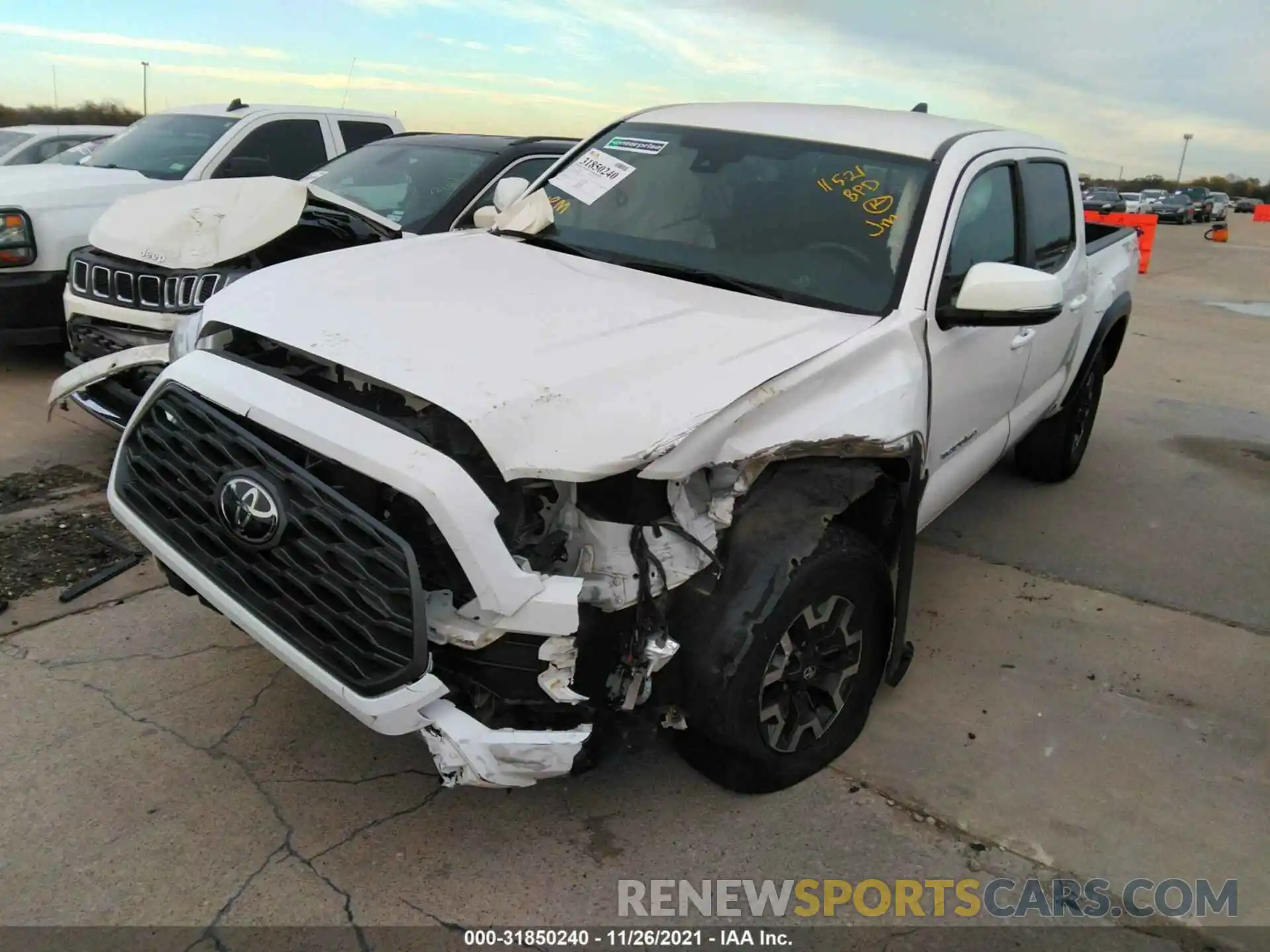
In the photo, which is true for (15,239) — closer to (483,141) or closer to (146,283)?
(146,283)

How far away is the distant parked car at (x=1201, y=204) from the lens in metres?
44.3

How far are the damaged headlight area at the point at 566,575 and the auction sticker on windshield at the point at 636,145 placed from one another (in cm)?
183

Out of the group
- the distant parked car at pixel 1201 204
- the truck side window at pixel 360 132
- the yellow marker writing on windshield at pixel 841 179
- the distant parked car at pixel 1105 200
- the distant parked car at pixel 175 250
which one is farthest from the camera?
the distant parked car at pixel 1201 204

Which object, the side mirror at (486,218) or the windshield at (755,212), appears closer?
the windshield at (755,212)

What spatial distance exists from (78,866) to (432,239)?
7.47ft

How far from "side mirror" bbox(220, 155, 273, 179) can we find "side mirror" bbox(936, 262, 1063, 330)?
5.41 m

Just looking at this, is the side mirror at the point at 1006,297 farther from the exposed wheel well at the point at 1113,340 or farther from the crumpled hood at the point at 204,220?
the crumpled hood at the point at 204,220

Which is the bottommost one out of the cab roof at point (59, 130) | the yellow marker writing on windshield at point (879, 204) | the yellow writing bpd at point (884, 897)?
the yellow writing bpd at point (884, 897)

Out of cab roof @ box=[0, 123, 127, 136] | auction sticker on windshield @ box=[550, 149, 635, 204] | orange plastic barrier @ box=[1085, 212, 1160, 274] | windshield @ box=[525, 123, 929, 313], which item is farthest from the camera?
orange plastic barrier @ box=[1085, 212, 1160, 274]

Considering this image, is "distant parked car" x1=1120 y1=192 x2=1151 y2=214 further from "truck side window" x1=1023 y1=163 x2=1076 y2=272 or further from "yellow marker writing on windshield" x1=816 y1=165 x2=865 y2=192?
"yellow marker writing on windshield" x1=816 y1=165 x2=865 y2=192

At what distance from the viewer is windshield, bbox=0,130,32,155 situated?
403 inches

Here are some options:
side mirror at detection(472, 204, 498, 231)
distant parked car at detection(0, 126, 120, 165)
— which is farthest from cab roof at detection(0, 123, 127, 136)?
side mirror at detection(472, 204, 498, 231)

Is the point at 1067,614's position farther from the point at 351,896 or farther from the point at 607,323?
the point at 351,896

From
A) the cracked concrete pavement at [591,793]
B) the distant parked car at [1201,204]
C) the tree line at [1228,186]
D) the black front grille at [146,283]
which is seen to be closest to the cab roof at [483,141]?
the black front grille at [146,283]
